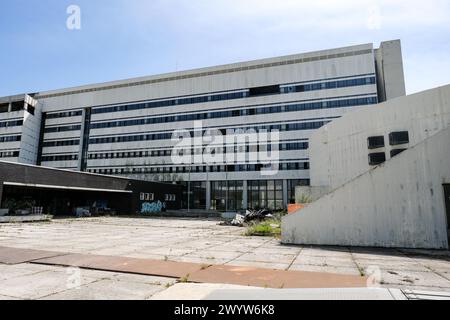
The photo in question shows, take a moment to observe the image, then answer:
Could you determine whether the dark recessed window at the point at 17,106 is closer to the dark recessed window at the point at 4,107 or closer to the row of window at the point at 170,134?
the dark recessed window at the point at 4,107

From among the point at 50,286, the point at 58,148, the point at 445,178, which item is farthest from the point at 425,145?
the point at 58,148

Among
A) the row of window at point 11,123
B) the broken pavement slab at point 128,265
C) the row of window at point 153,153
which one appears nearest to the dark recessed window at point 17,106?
the row of window at point 11,123

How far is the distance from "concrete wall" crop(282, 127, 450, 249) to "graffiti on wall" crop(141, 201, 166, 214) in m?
38.3

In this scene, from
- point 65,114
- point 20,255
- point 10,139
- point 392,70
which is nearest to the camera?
point 20,255

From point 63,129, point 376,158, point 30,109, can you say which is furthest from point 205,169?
point 30,109

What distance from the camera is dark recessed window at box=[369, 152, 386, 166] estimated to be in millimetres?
21703

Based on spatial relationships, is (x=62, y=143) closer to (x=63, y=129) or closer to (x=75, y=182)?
(x=63, y=129)

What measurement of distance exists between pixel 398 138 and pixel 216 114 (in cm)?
4445

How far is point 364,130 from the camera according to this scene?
75.8ft

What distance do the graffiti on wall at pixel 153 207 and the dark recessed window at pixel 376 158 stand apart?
1394 inches

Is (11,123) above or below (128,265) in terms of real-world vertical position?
above

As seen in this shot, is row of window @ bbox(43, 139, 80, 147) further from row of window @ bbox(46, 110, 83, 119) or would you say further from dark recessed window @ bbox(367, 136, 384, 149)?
dark recessed window @ bbox(367, 136, 384, 149)

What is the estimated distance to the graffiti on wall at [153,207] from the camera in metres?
48.7

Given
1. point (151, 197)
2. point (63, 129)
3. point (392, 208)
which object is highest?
point (63, 129)
